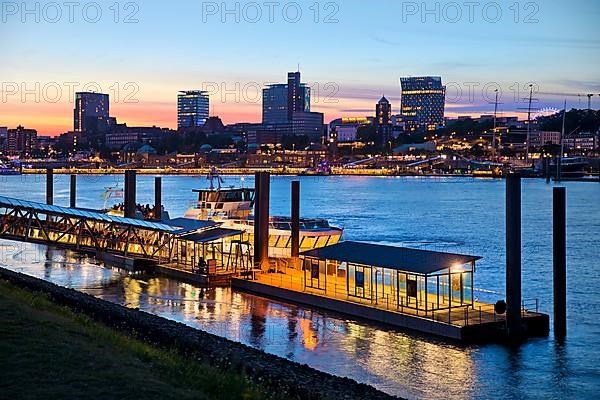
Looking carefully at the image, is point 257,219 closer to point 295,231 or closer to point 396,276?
point 295,231

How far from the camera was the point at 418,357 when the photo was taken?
2116 centimetres

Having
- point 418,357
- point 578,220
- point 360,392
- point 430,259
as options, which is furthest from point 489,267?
point 578,220

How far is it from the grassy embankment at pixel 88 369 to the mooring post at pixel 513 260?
35.5ft

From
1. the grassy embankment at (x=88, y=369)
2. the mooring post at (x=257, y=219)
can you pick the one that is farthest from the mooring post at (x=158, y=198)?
the grassy embankment at (x=88, y=369)

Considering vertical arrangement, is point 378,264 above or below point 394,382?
above

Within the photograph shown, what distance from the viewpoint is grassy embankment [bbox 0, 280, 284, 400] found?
10.5m

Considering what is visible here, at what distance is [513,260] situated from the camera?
22.6 meters

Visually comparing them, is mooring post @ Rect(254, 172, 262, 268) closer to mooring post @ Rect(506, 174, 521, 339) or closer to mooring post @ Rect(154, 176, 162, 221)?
mooring post @ Rect(506, 174, 521, 339)

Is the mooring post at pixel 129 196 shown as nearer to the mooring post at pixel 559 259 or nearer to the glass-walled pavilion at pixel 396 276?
the glass-walled pavilion at pixel 396 276

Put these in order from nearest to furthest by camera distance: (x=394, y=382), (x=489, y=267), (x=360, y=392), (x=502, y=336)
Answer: (x=360, y=392)
(x=394, y=382)
(x=502, y=336)
(x=489, y=267)

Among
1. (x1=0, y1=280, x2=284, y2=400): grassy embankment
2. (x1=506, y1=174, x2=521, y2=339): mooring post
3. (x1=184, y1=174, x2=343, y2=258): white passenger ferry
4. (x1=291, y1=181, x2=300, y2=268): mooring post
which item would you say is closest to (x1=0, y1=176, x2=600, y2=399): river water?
(x1=506, y1=174, x2=521, y2=339): mooring post

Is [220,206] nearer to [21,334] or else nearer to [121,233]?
[121,233]

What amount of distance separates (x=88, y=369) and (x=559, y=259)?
15596mm

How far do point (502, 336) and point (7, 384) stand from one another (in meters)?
15.7
